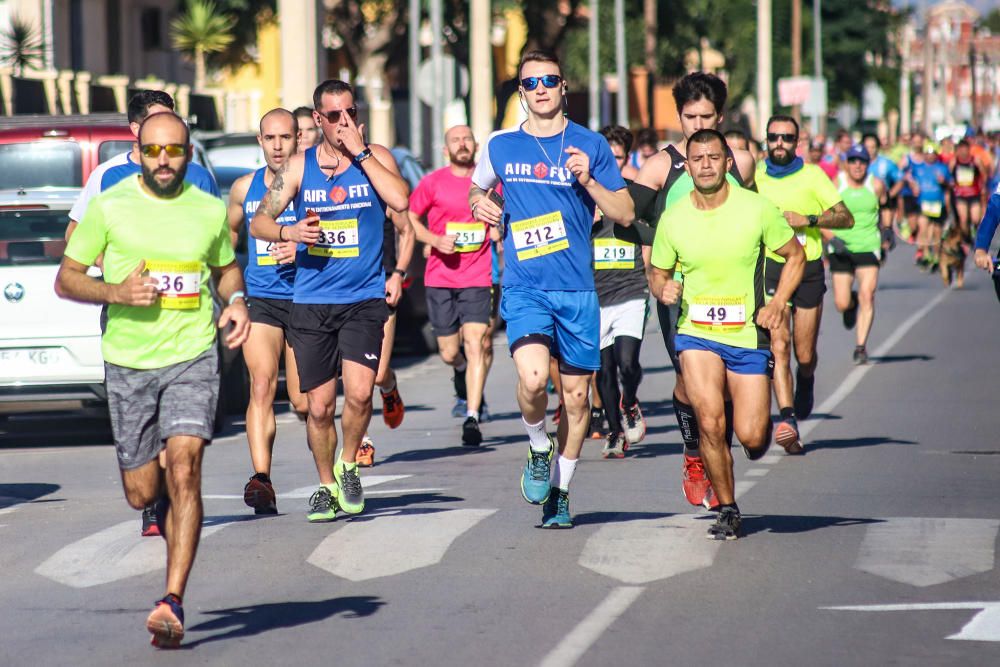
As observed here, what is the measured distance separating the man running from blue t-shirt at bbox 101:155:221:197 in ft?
12.8

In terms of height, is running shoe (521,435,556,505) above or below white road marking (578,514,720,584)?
above

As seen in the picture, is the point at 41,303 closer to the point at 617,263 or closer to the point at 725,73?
the point at 617,263

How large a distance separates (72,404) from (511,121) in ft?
205

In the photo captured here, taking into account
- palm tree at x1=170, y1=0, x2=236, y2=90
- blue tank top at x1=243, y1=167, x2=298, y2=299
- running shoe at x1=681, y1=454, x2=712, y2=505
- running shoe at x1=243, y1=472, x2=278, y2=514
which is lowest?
running shoe at x1=243, y1=472, x2=278, y2=514

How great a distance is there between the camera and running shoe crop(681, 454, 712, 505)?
9414 mm

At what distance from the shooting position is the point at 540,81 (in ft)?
30.1

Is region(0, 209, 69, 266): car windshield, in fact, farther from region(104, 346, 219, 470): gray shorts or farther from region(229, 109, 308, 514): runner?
region(104, 346, 219, 470): gray shorts

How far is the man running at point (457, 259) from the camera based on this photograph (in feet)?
45.6

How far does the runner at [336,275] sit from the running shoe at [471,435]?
3110mm

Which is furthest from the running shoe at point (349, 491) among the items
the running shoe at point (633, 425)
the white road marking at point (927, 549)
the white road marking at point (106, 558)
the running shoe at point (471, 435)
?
the running shoe at point (633, 425)

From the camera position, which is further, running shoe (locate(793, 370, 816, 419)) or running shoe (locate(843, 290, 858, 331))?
running shoe (locate(843, 290, 858, 331))

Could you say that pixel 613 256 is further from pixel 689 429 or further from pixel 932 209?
pixel 932 209

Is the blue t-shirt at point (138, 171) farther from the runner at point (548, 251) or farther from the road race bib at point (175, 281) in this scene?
the road race bib at point (175, 281)

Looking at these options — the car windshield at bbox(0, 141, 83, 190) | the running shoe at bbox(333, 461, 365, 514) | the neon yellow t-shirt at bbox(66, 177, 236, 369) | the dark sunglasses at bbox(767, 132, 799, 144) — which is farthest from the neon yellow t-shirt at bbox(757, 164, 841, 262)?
the neon yellow t-shirt at bbox(66, 177, 236, 369)
